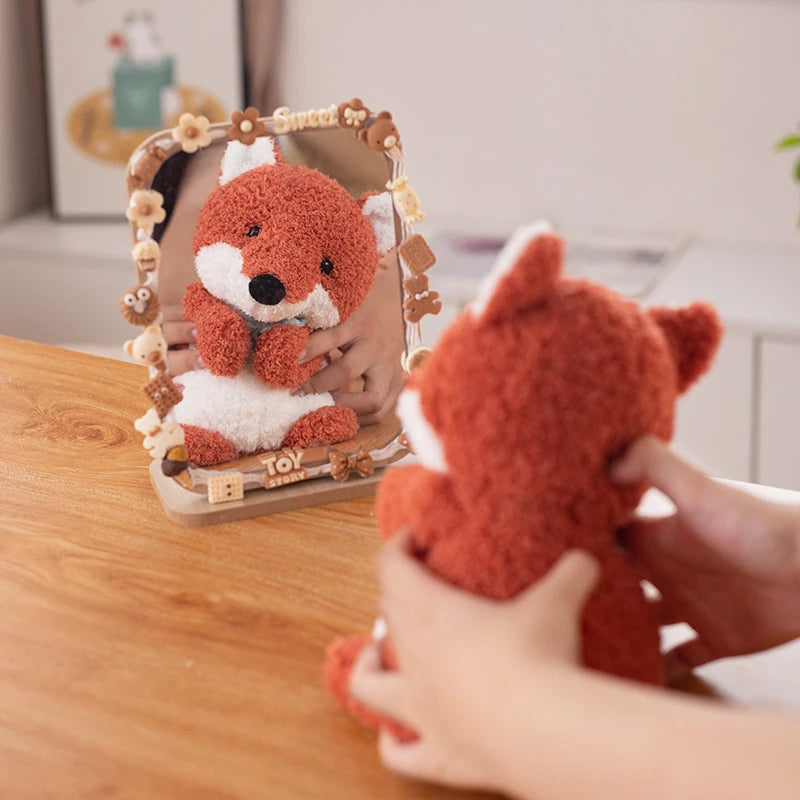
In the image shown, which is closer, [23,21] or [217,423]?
[217,423]

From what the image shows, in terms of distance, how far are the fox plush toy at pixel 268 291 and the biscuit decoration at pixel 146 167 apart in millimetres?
50

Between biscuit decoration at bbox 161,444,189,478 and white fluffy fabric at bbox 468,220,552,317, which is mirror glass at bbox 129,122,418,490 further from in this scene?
white fluffy fabric at bbox 468,220,552,317

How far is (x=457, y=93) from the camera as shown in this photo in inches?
102

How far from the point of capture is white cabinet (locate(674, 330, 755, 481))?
2133 mm

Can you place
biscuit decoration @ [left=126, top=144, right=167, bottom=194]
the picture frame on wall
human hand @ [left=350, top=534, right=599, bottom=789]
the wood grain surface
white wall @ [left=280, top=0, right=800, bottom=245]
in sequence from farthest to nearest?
the picture frame on wall → white wall @ [left=280, top=0, right=800, bottom=245] → biscuit decoration @ [left=126, top=144, right=167, bottom=194] → the wood grain surface → human hand @ [left=350, top=534, right=599, bottom=789]

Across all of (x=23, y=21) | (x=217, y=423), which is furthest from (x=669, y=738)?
(x=23, y=21)

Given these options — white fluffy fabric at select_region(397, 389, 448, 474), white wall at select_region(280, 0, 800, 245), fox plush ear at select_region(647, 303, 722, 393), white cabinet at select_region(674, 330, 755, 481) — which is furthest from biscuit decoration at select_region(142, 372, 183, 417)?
white wall at select_region(280, 0, 800, 245)

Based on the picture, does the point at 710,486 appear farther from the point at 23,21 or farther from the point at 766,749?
the point at 23,21

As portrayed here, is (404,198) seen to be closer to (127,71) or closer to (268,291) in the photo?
(268,291)

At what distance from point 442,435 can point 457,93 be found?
2.10m

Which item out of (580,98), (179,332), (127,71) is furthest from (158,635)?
(127,71)

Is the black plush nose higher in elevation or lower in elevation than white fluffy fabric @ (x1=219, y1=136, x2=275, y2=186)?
lower

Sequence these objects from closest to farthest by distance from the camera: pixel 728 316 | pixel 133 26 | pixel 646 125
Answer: pixel 728 316 → pixel 646 125 → pixel 133 26

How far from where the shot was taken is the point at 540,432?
0.60m
